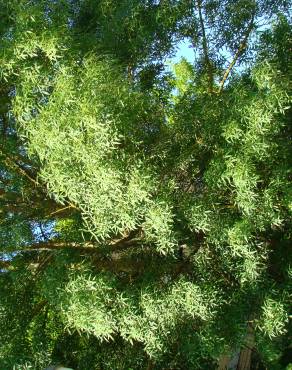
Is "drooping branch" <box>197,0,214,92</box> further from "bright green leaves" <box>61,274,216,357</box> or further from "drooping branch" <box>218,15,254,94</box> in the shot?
"bright green leaves" <box>61,274,216,357</box>

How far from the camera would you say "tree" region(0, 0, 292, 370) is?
11.8ft

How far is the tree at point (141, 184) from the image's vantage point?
3588 millimetres

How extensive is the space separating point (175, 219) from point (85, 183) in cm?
78

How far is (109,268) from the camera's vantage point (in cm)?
468

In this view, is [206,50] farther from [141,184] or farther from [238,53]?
[141,184]

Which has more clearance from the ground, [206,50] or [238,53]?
[206,50]

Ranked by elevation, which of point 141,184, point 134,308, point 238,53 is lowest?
point 134,308

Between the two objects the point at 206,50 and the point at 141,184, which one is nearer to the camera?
the point at 141,184

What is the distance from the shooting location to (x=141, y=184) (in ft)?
11.7

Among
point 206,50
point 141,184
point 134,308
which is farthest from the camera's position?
point 206,50

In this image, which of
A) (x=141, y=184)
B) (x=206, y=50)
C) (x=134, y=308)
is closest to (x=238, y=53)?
(x=206, y=50)

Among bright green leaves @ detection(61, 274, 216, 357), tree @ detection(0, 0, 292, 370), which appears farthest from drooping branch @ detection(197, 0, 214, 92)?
bright green leaves @ detection(61, 274, 216, 357)

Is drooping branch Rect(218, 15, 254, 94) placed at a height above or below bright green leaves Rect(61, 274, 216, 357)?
above

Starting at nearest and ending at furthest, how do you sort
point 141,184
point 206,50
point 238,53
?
1. point 141,184
2. point 238,53
3. point 206,50
